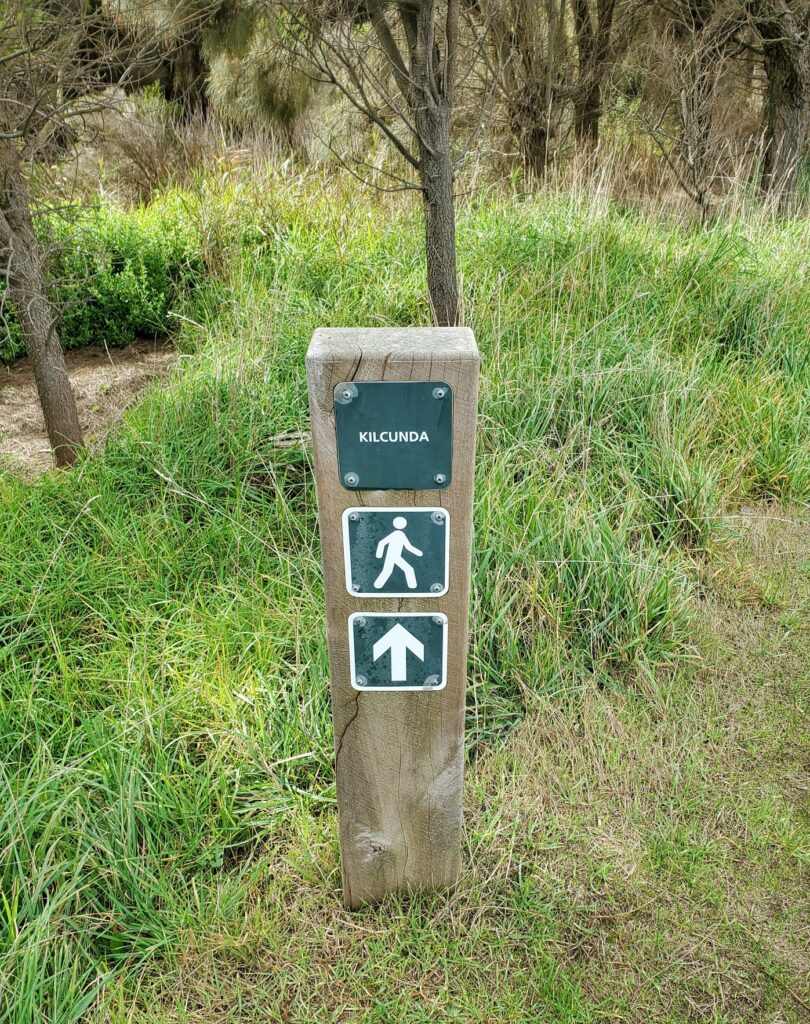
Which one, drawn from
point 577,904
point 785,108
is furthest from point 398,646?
point 785,108

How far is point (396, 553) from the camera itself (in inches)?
60.1

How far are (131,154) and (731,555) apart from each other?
7.01 m

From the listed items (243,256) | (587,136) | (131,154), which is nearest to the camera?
(243,256)

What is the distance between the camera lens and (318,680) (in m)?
2.35

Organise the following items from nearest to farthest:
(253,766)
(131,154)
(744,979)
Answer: (744,979), (253,766), (131,154)

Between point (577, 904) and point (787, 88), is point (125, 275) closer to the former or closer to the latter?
point (577, 904)

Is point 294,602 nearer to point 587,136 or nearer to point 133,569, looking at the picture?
point 133,569

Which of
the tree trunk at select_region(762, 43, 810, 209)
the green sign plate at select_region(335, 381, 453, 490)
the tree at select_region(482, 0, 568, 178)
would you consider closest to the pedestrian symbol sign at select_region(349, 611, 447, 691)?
the green sign plate at select_region(335, 381, 453, 490)

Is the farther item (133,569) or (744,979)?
(133,569)

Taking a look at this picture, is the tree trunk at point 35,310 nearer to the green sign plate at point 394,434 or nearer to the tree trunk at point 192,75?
the green sign plate at point 394,434

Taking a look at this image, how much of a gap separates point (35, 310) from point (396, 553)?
2888 millimetres

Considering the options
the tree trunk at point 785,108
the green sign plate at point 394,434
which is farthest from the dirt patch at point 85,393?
the tree trunk at point 785,108

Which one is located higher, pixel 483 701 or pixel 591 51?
pixel 591 51

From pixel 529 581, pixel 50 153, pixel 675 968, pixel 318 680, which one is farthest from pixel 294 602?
pixel 50 153
